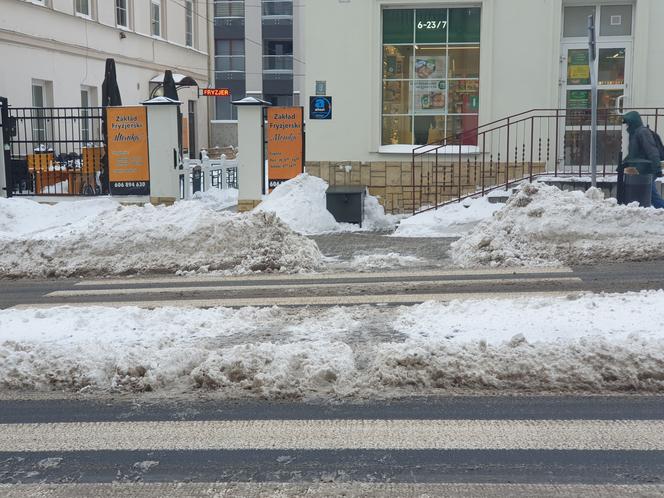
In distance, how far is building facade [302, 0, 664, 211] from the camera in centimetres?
1647

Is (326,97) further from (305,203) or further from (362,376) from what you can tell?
(362,376)

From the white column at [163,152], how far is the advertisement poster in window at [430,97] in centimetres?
508

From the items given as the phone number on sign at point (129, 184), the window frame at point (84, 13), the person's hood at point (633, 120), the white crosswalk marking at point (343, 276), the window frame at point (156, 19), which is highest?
the window frame at point (156, 19)

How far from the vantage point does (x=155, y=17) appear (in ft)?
123

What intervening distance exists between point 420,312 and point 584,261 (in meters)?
4.02

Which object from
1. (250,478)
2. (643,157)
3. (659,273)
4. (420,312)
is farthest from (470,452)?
(643,157)

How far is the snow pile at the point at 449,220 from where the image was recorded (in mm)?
14625

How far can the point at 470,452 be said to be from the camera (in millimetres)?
4562

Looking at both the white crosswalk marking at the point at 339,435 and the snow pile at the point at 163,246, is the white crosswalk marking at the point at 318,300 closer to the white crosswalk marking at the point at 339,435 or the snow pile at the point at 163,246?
the snow pile at the point at 163,246

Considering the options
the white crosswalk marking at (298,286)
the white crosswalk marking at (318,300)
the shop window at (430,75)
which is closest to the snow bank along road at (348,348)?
the white crosswalk marking at (318,300)

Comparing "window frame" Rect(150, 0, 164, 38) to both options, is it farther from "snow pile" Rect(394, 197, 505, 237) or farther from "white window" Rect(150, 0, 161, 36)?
"snow pile" Rect(394, 197, 505, 237)

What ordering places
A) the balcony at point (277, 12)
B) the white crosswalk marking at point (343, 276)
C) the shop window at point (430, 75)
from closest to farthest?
the white crosswalk marking at point (343, 276) < the shop window at point (430, 75) < the balcony at point (277, 12)

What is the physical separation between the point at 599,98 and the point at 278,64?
47.8 m

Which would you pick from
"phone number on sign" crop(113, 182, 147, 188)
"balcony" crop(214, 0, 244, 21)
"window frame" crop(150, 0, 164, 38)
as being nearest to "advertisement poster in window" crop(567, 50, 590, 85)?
"phone number on sign" crop(113, 182, 147, 188)
